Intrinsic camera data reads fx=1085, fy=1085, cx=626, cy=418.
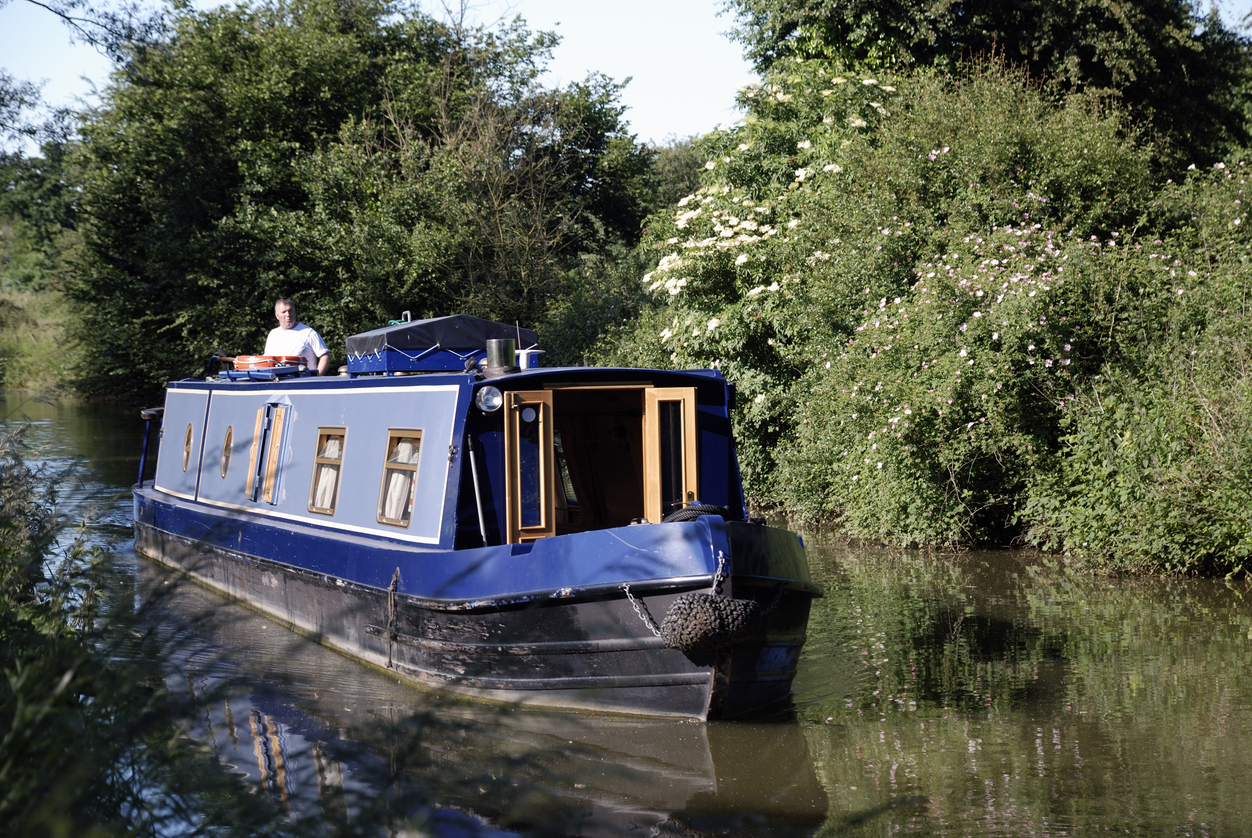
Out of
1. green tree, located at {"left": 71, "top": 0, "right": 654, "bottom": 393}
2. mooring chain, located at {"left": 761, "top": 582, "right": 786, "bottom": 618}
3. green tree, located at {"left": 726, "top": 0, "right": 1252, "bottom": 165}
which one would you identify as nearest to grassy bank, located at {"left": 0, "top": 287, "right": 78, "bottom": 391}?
mooring chain, located at {"left": 761, "top": 582, "right": 786, "bottom": 618}

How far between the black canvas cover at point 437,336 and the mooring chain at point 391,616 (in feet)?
7.42

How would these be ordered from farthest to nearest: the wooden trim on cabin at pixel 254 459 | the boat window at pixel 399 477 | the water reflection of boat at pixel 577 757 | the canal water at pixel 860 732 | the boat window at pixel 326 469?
the wooden trim on cabin at pixel 254 459 → the boat window at pixel 326 469 → the boat window at pixel 399 477 → the water reflection of boat at pixel 577 757 → the canal water at pixel 860 732

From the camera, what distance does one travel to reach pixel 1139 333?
31.4 feet

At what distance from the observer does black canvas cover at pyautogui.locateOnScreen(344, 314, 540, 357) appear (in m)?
8.70

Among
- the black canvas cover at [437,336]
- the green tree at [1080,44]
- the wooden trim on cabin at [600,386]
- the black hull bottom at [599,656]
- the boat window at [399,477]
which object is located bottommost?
the black hull bottom at [599,656]

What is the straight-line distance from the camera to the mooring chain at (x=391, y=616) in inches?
275

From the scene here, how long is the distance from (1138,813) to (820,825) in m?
1.32

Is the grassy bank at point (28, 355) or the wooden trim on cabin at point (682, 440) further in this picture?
the wooden trim on cabin at point (682, 440)

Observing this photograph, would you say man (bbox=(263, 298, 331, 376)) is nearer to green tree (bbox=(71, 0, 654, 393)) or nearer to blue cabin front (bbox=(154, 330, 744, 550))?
blue cabin front (bbox=(154, 330, 744, 550))

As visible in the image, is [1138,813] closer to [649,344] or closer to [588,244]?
[649,344]

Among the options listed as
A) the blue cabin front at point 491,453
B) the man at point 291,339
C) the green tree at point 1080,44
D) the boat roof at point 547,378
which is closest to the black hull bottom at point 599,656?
the blue cabin front at point 491,453

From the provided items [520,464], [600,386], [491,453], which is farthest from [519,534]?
[600,386]

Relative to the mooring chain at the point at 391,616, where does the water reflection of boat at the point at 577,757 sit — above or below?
below

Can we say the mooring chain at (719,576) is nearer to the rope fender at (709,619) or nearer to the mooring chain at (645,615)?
the rope fender at (709,619)
